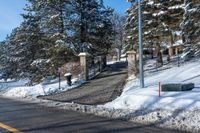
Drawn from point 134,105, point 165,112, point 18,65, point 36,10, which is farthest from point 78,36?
point 165,112

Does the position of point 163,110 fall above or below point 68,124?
above

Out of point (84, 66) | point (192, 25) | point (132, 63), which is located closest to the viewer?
point (192, 25)

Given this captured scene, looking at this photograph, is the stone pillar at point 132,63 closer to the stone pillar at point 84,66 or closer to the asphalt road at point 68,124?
the stone pillar at point 84,66

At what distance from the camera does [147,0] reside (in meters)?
30.8

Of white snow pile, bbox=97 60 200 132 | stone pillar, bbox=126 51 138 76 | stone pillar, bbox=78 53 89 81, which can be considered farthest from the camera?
stone pillar, bbox=78 53 89 81

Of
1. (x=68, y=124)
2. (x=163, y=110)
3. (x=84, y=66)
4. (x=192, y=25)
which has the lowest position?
(x=68, y=124)

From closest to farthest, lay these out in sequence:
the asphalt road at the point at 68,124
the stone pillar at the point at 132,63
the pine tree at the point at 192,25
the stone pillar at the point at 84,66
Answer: the asphalt road at the point at 68,124 → the pine tree at the point at 192,25 → the stone pillar at the point at 132,63 → the stone pillar at the point at 84,66

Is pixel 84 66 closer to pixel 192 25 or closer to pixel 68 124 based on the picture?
pixel 192 25

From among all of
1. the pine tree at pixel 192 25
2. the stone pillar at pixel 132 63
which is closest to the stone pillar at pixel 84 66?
the stone pillar at pixel 132 63

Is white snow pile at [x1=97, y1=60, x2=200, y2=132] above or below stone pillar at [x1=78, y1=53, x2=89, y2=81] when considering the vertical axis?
below

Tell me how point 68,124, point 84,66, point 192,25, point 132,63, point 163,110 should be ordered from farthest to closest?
point 84,66
point 132,63
point 192,25
point 163,110
point 68,124

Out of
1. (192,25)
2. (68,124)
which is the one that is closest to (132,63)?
(192,25)

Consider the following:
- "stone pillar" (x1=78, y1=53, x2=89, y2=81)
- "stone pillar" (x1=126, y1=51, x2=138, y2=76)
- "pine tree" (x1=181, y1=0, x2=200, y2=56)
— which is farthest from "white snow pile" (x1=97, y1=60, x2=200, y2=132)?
"stone pillar" (x1=78, y1=53, x2=89, y2=81)

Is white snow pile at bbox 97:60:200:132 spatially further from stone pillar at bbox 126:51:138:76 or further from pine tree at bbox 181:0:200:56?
stone pillar at bbox 126:51:138:76
